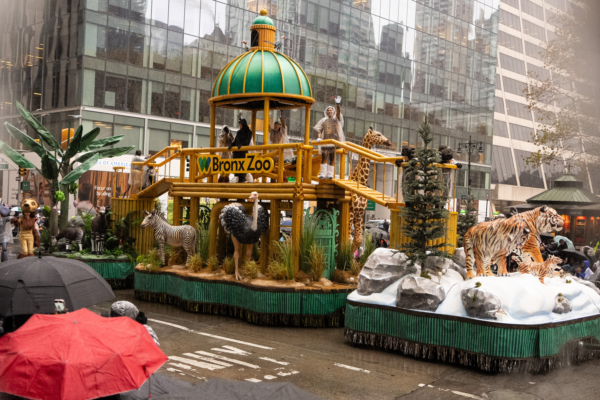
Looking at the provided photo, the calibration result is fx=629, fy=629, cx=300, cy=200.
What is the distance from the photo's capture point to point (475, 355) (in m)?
8.99

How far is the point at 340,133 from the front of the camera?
14586 millimetres

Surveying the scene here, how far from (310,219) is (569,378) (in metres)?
5.99

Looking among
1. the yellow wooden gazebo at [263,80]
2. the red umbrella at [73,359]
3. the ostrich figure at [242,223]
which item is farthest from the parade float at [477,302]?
the red umbrella at [73,359]

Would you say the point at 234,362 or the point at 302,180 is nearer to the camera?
the point at 234,362

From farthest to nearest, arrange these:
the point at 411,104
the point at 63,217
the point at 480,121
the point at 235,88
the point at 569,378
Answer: the point at 480,121
the point at 411,104
the point at 63,217
the point at 235,88
the point at 569,378

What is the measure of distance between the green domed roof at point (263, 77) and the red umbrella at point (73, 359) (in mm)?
9466

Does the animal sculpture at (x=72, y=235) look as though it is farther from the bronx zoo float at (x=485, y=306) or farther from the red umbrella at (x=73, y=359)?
the red umbrella at (x=73, y=359)

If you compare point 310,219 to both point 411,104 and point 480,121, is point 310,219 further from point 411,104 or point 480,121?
point 480,121

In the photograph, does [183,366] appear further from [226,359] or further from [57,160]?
[57,160]

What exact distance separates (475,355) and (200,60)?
33.9 m

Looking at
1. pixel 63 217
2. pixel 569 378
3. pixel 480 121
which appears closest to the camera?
pixel 569 378

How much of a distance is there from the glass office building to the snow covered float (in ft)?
53.7

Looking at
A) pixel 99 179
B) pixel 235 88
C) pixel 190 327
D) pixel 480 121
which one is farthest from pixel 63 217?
pixel 480 121

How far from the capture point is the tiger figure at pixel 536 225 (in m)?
9.90
